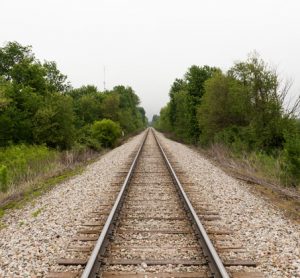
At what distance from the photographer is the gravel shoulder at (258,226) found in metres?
5.17

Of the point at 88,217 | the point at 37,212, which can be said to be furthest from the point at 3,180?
the point at 88,217

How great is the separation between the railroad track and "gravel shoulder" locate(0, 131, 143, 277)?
1.20ft

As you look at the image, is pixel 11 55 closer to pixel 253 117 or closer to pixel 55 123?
pixel 55 123

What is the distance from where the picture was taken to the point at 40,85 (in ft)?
120

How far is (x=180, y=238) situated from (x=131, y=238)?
894mm

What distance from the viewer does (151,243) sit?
5.91m

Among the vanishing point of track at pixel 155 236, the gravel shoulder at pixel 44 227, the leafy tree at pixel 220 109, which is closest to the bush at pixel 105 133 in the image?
the leafy tree at pixel 220 109

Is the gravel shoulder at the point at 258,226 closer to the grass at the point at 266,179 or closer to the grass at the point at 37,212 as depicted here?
the grass at the point at 266,179

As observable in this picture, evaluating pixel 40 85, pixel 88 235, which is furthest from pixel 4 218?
pixel 40 85

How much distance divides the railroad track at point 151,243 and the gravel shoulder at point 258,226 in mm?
401

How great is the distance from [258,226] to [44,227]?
4.43 meters

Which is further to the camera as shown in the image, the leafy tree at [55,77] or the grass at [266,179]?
the leafy tree at [55,77]

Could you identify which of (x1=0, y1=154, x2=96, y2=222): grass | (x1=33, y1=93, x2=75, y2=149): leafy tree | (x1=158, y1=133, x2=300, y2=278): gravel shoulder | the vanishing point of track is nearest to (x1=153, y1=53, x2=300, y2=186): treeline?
(x1=158, y1=133, x2=300, y2=278): gravel shoulder

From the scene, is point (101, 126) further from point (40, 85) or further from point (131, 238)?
point (131, 238)
